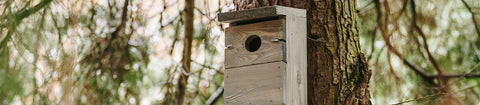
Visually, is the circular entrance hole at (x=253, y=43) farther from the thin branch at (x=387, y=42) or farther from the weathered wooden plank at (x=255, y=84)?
the thin branch at (x=387, y=42)

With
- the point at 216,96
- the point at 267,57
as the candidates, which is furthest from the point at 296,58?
the point at 216,96

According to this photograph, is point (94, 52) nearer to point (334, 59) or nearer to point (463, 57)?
point (334, 59)

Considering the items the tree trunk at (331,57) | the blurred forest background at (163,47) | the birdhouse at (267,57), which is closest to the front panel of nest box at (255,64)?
the birdhouse at (267,57)

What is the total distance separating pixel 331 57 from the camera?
218 centimetres

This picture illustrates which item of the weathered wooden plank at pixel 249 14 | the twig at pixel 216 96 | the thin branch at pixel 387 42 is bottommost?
the twig at pixel 216 96

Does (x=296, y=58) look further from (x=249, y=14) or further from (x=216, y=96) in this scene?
(x=216, y=96)

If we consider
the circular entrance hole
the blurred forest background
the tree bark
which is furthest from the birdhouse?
the tree bark

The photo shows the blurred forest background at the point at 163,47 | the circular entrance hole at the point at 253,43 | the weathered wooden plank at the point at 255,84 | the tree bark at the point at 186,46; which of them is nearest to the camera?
the weathered wooden plank at the point at 255,84

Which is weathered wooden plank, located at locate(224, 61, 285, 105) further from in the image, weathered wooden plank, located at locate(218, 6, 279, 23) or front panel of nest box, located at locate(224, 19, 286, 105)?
weathered wooden plank, located at locate(218, 6, 279, 23)

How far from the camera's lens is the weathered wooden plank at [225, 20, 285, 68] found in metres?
1.99

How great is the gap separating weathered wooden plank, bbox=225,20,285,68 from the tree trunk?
0.69 ft

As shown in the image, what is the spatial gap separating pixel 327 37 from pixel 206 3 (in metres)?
1.68

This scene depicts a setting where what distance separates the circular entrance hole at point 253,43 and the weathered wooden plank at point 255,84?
0.30ft

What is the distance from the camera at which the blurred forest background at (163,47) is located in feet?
11.6
